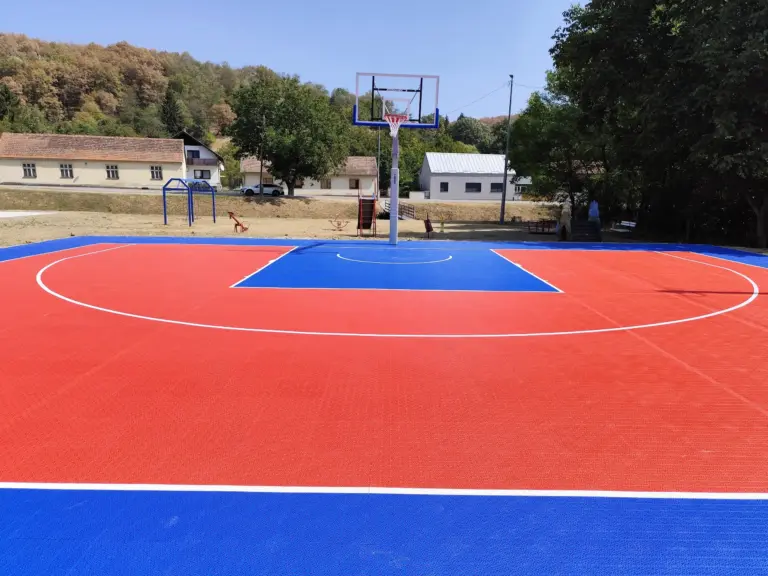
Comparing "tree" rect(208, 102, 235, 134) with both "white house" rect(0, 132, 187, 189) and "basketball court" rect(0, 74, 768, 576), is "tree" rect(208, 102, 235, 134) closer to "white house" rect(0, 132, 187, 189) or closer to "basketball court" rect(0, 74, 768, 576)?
"white house" rect(0, 132, 187, 189)

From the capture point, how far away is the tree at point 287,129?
42.6 meters

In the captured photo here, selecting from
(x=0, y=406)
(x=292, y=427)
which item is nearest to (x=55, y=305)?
(x=0, y=406)

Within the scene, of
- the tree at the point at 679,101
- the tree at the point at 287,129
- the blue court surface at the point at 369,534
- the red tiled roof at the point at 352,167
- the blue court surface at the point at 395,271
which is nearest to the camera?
the blue court surface at the point at 369,534

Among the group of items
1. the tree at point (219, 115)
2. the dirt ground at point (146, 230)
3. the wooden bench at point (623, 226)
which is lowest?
the dirt ground at point (146, 230)

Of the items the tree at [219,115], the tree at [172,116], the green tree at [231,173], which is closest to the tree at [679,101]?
the green tree at [231,173]

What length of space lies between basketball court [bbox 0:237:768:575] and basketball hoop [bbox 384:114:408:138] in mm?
9795

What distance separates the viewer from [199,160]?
6188 cm

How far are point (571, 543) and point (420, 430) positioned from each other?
5.65ft

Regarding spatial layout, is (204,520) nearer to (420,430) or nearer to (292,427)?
(292,427)

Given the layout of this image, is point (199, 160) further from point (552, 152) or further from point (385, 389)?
point (385, 389)

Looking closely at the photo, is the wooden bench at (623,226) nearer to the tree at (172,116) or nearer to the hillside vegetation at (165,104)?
the hillside vegetation at (165,104)

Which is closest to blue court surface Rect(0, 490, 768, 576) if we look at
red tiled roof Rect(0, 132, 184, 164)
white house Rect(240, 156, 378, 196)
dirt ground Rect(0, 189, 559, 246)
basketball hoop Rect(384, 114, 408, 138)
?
basketball hoop Rect(384, 114, 408, 138)

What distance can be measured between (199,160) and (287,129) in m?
23.5

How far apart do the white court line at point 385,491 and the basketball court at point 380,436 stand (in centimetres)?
2
